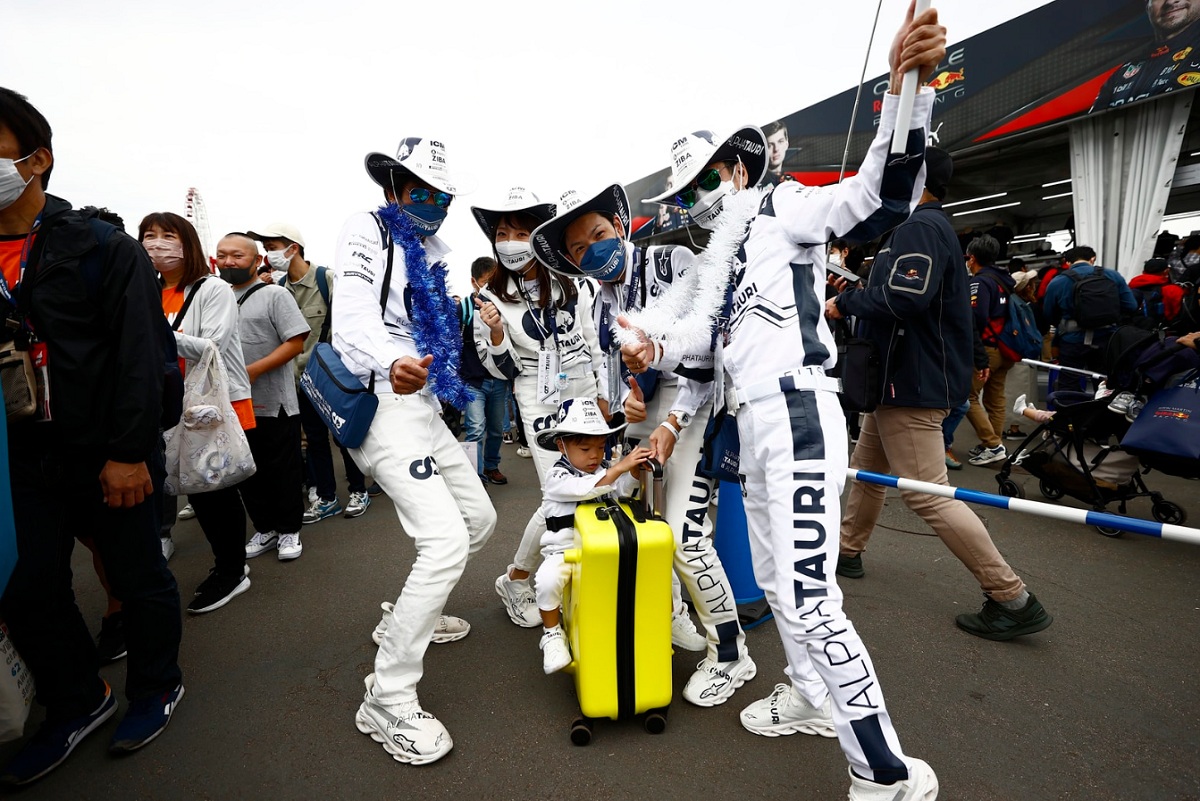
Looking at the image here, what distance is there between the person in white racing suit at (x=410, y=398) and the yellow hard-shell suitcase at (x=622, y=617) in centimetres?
52

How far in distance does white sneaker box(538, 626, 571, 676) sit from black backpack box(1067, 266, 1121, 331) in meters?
6.13

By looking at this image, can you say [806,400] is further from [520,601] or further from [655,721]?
[520,601]

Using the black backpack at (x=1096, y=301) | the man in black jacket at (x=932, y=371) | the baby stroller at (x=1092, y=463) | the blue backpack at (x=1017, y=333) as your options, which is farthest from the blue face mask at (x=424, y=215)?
the black backpack at (x=1096, y=301)

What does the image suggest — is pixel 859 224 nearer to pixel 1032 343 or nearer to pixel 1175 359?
pixel 1175 359

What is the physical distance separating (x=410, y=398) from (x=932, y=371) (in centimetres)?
249

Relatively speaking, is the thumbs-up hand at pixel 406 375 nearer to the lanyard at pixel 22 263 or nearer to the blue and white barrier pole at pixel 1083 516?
the lanyard at pixel 22 263

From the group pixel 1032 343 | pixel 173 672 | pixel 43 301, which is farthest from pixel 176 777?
pixel 1032 343

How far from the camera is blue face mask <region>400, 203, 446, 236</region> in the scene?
2.60 meters

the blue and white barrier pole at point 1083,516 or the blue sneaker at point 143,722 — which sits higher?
the blue and white barrier pole at point 1083,516

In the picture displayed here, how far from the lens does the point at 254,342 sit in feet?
13.2

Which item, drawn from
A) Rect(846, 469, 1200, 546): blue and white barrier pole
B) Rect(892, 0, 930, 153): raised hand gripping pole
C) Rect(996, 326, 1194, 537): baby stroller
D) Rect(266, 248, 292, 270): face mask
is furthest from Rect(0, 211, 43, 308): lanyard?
Rect(996, 326, 1194, 537): baby stroller

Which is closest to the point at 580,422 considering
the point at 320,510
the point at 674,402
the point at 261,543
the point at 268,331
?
the point at 674,402

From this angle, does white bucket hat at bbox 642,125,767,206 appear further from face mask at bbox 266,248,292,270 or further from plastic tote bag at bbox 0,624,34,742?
face mask at bbox 266,248,292,270

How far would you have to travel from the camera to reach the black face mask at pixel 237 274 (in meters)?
3.97
